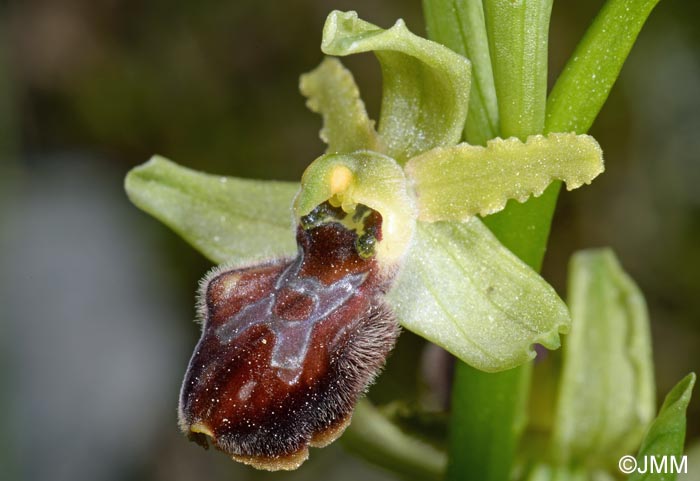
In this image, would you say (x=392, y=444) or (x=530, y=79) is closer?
(x=530, y=79)

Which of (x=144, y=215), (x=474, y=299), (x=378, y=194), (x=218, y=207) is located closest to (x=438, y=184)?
(x=378, y=194)

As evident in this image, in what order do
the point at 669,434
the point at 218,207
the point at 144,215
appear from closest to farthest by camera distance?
1. the point at 669,434
2. the point at 218,207
3. the point at 144,215

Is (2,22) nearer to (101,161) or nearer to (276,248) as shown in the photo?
(101,161)

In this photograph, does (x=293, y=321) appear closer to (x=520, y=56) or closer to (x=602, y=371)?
(x=520, y=56)

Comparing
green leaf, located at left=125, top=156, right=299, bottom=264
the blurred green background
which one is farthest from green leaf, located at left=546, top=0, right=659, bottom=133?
the blurred green background

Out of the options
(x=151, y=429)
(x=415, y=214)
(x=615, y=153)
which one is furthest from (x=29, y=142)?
(x=415, y=214)

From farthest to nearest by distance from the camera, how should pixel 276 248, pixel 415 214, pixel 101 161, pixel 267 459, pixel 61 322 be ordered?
pixel 101 161 < pixel 61 322 < pixel 276 248 < pixel 415 214 < pixel 267 459
